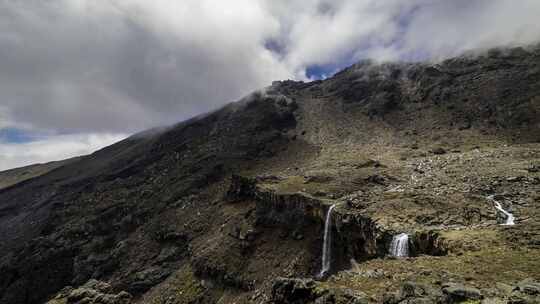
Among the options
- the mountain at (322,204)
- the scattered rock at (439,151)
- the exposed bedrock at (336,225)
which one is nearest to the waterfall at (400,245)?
the mountain at (322,204)

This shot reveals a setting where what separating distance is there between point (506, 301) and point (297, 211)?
36.2 meters

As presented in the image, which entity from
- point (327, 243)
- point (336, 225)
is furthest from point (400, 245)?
point (327, 243)

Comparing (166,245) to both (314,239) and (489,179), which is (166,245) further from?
(489,179)

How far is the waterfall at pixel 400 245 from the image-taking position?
28375 mm

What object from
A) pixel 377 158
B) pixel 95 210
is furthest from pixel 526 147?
pixel 95 210

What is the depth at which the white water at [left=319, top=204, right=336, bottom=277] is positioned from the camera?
40812 mm

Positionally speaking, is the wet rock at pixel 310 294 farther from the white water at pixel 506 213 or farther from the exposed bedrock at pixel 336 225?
the white water at pixel 506 213

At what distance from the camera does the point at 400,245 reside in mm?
28938

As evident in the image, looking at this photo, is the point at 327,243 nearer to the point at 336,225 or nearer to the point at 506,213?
the point at 336,225

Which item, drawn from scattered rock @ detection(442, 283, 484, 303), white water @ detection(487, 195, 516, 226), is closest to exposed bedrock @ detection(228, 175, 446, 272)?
white water @ detection(487, 195, 516, 226)

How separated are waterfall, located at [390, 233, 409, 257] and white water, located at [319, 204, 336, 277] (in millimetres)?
12716

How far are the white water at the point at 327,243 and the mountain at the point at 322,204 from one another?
0.24 metres

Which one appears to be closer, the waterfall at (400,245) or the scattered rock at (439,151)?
the waterfall at (400,245)

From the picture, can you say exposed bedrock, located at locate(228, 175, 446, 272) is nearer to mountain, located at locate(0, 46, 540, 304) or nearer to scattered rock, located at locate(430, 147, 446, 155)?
mountain, located at locate(0, 46, 540, 304)
